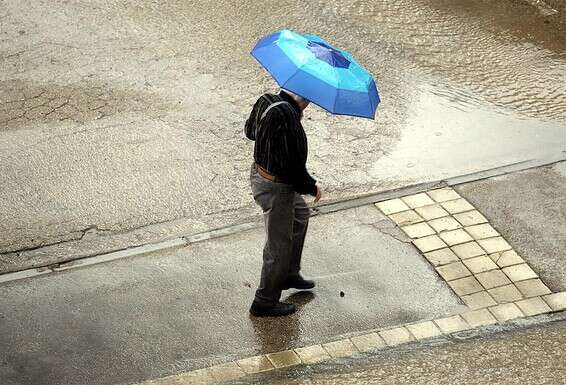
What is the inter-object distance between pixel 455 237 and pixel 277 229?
1.76 metres

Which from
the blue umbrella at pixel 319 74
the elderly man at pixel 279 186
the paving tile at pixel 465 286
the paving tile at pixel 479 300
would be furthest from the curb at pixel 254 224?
the blue umbrella at pixel 319 74

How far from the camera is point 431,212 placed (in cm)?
730

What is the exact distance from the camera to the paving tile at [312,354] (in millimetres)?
5891

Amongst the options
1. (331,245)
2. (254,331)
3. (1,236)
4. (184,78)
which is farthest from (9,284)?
(184,78)

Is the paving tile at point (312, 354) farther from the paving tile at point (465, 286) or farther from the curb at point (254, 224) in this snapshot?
the curb at point (254, 224)

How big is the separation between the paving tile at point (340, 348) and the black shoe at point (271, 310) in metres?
0.39

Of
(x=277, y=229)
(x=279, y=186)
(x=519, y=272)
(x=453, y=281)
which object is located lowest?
(x=453, y=281)

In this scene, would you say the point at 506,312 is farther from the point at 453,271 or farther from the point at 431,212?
the point at 431,212

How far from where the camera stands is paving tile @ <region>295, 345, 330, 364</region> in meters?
5.89

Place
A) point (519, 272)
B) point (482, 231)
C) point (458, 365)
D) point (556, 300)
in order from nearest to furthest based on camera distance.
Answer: point (458, 365), point (556, 300), point (519, 272), point (482, 231)

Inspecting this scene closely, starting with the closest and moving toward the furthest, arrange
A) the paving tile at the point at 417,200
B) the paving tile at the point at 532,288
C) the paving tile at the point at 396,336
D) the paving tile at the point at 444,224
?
the paving tile at the point at 396,336, the paving tile at the point at 532,288, the paving tile at the point at 444,224, the paving tile at the point at 417,200

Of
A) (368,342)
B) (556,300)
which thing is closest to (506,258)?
(556,300)

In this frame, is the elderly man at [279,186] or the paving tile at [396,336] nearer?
the elderly man at [279,186]

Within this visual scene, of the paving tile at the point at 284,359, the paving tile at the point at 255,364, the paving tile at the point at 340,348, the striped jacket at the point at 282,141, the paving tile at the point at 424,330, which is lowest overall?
the paving tile at the point at 255,364
